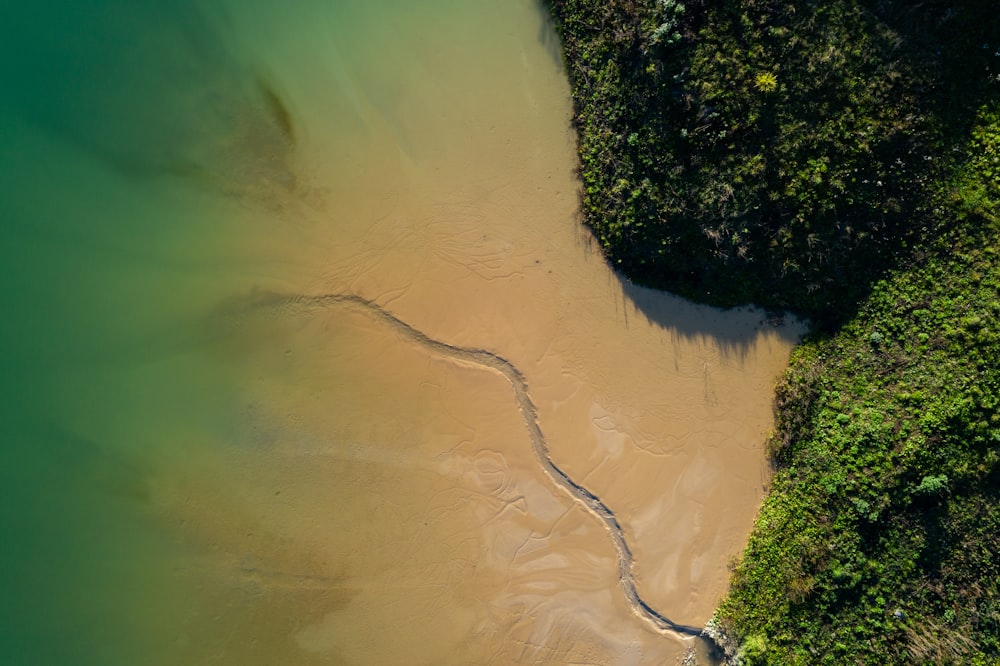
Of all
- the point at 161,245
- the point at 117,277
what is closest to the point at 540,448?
the point at 161,245

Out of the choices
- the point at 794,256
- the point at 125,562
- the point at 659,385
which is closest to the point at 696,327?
the point at 659,385

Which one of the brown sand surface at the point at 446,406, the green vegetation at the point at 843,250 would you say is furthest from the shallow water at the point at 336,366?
the green vegetation at the point at 843,250

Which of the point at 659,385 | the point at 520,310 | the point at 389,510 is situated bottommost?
the point at 389,510

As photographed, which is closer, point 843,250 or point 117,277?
point 843,250

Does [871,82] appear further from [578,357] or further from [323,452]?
[323,452]

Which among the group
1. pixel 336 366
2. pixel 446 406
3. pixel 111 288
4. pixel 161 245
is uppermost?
pixel 161 245

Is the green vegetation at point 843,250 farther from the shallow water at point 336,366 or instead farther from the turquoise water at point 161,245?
the turquoise water at point 161,245

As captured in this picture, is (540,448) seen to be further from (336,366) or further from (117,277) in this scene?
(117,277)
